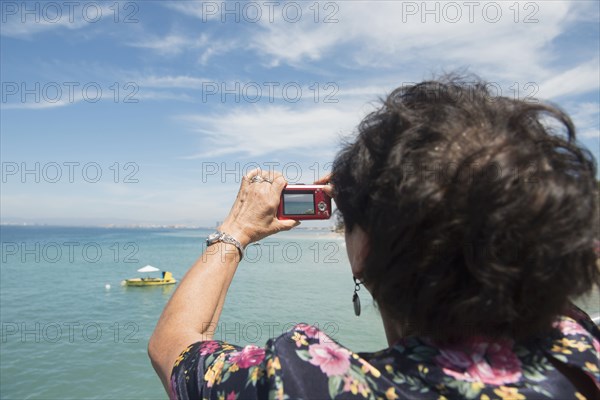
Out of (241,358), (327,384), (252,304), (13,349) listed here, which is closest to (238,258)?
(241,358)

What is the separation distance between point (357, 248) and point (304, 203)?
0.59 m

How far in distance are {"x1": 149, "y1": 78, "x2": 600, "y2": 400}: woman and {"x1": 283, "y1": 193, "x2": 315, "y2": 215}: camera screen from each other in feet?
1.75

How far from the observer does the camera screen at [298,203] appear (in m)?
1.61

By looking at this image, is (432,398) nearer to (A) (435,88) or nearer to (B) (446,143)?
(B) (446,143)

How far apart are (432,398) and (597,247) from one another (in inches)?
19.3

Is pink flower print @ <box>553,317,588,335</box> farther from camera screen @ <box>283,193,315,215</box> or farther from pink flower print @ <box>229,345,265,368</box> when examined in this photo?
camera screen @ <box>283,193,315,215</box>

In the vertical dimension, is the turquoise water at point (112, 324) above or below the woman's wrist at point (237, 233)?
below

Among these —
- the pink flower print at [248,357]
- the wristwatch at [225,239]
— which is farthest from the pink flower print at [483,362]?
the wristwatch at [225,239]

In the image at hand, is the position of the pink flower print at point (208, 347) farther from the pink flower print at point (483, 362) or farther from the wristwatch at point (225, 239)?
the pink flower print at point (483, 362)

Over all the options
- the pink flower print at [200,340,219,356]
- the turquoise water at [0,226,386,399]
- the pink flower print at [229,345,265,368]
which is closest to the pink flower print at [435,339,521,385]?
the pink flower print at [229,345,265,368]

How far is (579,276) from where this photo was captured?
0.96m

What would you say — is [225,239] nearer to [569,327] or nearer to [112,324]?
[569,327]

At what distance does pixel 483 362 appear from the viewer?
925 millimetres

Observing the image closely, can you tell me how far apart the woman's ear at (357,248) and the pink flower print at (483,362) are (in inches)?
10.4
